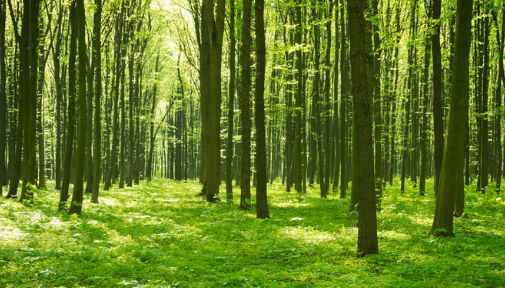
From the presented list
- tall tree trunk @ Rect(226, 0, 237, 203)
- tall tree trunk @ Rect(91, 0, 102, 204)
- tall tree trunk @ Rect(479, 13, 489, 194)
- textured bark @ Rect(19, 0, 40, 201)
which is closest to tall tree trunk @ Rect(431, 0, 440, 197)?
tall tree trunk @ Rect(479, 13, 489, 194)

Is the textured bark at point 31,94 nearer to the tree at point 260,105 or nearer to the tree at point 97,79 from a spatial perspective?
the tree at point 97,79

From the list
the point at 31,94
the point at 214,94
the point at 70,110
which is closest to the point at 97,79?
the point at 31,94

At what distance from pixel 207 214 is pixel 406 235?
23.6 feet

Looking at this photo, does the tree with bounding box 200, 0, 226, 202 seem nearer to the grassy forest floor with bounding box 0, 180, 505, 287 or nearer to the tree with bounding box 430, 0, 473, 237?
the grassy forest floor with bounding box 0, 180, 505, 287

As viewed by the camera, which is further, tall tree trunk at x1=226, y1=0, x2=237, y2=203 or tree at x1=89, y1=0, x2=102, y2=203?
tall tree trunk at x1=226, y1=0, x2=237, y2=203

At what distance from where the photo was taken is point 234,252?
313 inches

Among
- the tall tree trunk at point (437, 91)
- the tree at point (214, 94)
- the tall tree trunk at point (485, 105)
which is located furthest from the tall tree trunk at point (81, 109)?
the tall tree trunk at point (485, 105)

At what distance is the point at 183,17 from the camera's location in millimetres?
29250

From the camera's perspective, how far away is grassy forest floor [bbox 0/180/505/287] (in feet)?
18.8

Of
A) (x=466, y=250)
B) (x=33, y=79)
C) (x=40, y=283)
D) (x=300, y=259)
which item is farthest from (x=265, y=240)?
(x=33, y=79)

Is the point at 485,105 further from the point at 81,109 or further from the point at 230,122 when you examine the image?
the point at 81,109

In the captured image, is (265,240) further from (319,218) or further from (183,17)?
(183,17)

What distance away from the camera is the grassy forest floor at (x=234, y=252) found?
572 cm

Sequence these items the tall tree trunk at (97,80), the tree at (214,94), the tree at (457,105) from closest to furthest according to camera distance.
Result: the tree at (457,105) < the tall tree trunk at (97,80) < the tree at (214,94)
